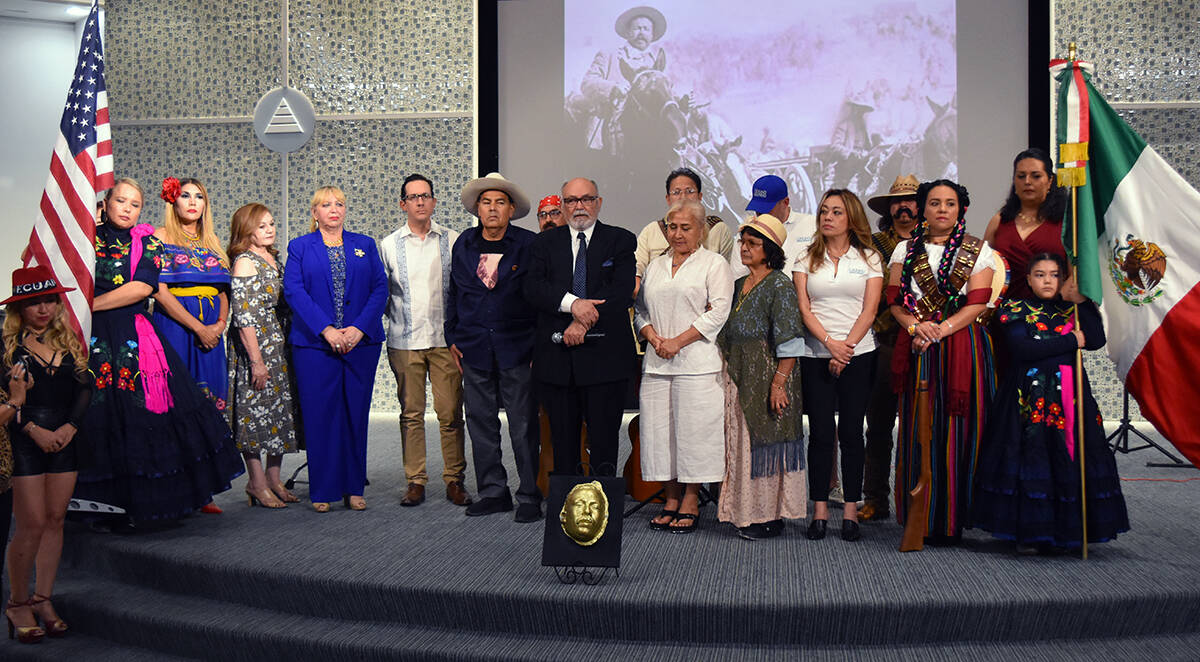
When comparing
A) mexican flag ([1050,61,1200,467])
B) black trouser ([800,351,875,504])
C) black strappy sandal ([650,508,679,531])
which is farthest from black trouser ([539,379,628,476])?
mexican flag ([1050,61,1200,467])

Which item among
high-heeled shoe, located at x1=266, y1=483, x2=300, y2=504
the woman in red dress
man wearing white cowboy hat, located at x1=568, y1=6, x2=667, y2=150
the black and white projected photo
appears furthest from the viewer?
man wearing white cowboy hat, located at x1=568, y1=6, x2=667, y2=150

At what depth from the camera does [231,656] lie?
11.2 ft

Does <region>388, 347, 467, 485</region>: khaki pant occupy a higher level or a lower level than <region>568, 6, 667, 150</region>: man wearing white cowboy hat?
lower

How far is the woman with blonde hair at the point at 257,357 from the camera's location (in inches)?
186

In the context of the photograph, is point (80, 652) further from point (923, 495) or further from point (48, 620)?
point (923, 495)

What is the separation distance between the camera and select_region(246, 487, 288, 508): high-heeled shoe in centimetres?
481

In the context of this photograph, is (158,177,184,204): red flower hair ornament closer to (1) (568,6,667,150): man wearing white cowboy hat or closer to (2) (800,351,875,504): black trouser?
(2) (800,351,875,504): black trouser

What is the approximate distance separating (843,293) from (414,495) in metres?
2.31

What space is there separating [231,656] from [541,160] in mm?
5297

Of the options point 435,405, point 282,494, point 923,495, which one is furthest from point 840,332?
point 282,494

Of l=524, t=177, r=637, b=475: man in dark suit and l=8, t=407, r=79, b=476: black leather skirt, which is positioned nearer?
l=8, t=407, r=79, b=476: black leather skirt

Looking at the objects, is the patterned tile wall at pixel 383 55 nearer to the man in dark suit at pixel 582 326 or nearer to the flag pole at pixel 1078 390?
the man in dark suit at pixel 582 326

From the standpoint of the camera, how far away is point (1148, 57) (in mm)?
7293

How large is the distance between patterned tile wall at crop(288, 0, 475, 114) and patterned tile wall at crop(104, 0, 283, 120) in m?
0.28
